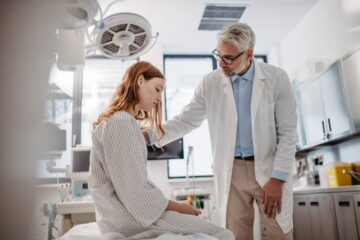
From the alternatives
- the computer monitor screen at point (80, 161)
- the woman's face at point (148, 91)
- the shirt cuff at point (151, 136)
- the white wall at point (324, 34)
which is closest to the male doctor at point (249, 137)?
the shirt cuff at point (151, 136)

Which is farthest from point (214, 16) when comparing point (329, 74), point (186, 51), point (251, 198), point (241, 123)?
point (251, 198)

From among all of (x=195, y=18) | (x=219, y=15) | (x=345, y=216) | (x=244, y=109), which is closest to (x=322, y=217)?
(x=345, y=216)

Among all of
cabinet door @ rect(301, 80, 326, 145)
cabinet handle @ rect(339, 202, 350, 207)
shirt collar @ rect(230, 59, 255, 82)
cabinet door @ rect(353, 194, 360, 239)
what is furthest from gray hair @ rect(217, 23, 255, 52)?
cabinet door @ rect(301, 80, 326, 145)

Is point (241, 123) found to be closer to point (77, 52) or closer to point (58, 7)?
point (77, 52)

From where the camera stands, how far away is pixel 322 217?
2869 millimetres

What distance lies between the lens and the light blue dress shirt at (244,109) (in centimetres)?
166

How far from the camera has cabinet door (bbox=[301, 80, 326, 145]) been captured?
10.6 feet

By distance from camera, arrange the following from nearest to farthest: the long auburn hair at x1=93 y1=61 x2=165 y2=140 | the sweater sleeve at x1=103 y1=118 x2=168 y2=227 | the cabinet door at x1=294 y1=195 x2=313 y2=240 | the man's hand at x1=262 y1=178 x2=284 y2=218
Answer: the sweater sleeve at x1=103 y1=118 x2=168 y2=227, the long auburn hair at x1=93 y1=61 x2=165 y2=140, the man's hand at x1=262 y1=178 x2=284 y2=218, the cabinet door at x1=294 y1=195 x2=313 y2=240

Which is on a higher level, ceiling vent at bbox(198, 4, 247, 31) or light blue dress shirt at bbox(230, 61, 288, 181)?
ceiling vent at bbox(198, 4, 247, 31)

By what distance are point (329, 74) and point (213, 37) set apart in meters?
1.87

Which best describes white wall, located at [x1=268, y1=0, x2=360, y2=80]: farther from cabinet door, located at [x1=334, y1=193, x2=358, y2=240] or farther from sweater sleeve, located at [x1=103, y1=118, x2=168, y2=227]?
sweater sleeve, located at [x1=103, y1=118, x2=168, y2=227]

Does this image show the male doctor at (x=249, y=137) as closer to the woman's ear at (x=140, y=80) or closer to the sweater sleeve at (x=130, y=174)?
the woman's ear at (x=140, y=80)

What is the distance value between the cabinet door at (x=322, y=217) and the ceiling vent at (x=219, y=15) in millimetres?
2145

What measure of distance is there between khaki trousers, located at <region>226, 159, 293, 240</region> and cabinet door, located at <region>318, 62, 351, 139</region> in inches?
63.7
